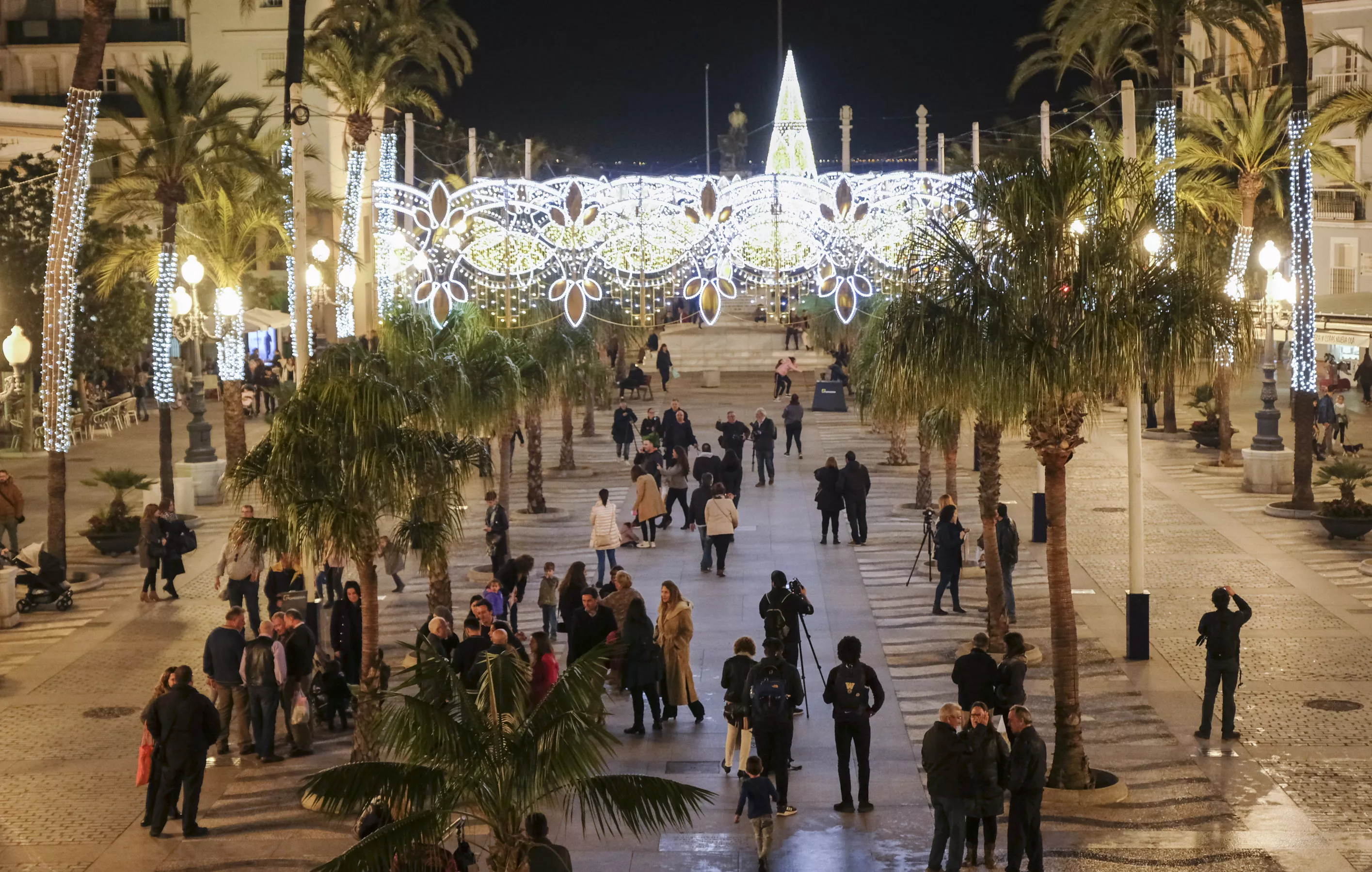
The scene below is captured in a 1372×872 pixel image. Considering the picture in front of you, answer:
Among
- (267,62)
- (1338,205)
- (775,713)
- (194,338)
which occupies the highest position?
(267,62)

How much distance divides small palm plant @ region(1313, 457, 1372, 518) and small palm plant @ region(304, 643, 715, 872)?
57.3 ft

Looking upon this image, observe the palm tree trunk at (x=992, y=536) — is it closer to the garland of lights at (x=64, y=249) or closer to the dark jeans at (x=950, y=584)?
the dark jeans at (x=950, y=584)

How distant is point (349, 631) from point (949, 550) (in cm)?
703

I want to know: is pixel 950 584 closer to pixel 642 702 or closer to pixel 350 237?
pixel 642 702

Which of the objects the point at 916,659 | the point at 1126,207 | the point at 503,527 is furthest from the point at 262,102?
the point at 1126,207

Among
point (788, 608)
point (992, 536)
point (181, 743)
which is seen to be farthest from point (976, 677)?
point (181, 743)

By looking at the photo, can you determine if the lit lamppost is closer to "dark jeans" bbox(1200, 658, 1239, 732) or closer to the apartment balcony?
"dark jeans" bbox(1200, 658, 1239, 732)

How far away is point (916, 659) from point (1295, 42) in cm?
1406

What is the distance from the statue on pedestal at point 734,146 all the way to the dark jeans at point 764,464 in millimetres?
63632

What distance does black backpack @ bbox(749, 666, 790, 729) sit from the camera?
12250 mm

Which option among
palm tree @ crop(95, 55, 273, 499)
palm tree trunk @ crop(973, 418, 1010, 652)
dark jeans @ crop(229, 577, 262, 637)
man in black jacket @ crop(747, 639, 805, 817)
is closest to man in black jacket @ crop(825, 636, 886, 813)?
man in black jacket @ crop(747, 639, 805, 817)

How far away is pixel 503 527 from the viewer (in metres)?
20.2

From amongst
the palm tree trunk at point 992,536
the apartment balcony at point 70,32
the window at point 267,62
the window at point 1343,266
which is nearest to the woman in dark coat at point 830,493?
the palm tree trunk at point 992,536

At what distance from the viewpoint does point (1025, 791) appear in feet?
36.1
